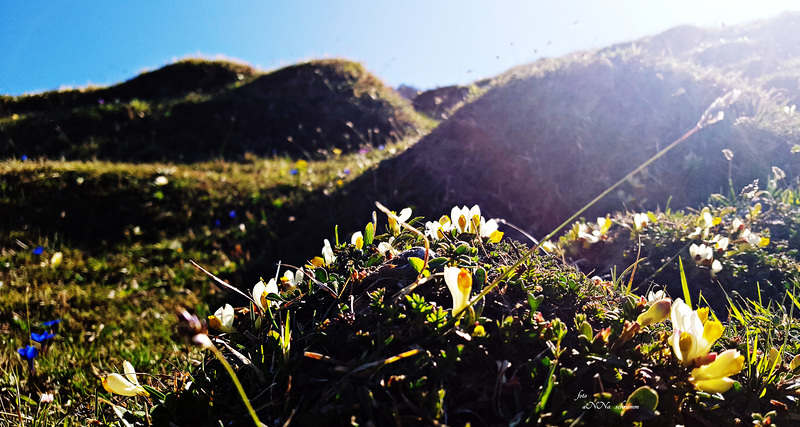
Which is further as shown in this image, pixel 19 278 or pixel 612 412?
pixel 19 278

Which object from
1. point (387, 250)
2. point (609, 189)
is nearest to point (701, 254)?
point (609, 189)

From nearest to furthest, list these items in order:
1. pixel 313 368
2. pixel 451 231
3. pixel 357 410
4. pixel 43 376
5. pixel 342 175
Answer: pixel 357 410, pixel 313 368, pixel 451 231, pixel 43 376, pixel 342 175

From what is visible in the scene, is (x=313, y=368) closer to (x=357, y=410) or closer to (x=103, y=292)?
(x=357, y=410)

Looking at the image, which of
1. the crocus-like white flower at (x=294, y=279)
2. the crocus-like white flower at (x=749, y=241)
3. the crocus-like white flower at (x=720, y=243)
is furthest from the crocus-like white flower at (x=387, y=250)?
the crocus-like white flower at (x=749, y=241)

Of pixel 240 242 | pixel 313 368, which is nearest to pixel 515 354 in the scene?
pixel 313 368

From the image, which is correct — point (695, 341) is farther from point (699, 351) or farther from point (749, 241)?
point (749, 241)

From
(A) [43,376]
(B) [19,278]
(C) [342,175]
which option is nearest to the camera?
(A) [43,376]

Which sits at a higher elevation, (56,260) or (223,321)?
(223,321)
